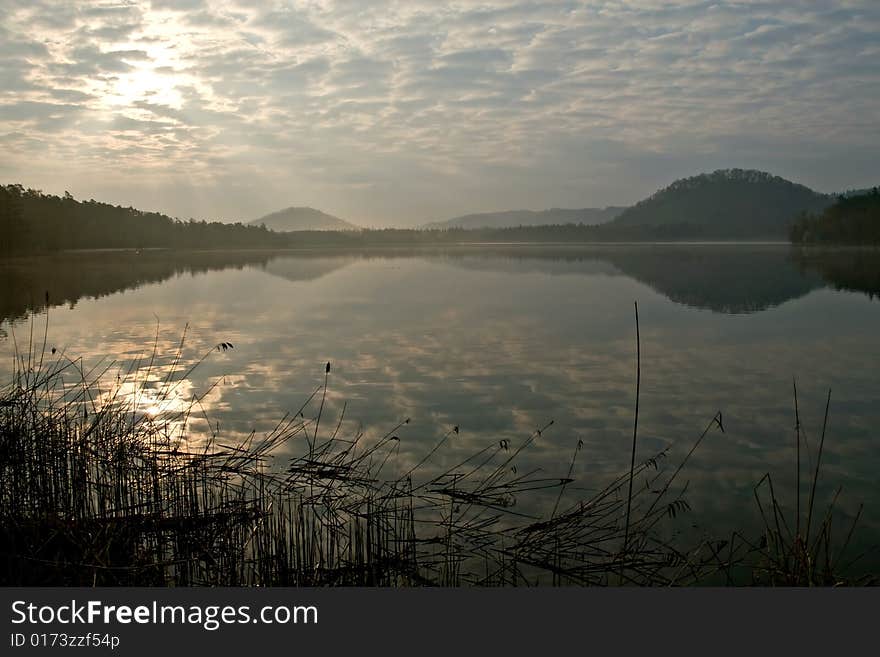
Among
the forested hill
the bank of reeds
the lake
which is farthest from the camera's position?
the forested hill

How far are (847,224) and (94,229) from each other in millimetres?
107872

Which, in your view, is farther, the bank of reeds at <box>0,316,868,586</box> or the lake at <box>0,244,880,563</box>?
the lake at <box>0,244,880,563</box>

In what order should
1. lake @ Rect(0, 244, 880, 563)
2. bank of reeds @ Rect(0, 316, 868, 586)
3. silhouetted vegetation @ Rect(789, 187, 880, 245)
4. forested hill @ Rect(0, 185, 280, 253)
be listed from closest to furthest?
bank of reeds @ Rect(0, 316, 868, 586) → lake @ Rect(0, 244, 880, 563) → forested hill @ Rect(0, 185, 280, 253) → silhouetted vegetation @ Rect(789, 187, 880, 245)

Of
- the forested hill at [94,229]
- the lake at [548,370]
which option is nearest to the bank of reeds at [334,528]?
the lake at [548,370]

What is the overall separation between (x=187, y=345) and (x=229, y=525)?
13.3 metres

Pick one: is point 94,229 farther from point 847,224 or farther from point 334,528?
point 334,528

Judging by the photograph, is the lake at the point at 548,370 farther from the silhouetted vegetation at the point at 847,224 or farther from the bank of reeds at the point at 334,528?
the silhouetted vegetation at the point at 847,224

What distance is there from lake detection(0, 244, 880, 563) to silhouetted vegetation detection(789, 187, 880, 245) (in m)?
73.6

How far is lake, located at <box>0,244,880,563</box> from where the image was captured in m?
9.10

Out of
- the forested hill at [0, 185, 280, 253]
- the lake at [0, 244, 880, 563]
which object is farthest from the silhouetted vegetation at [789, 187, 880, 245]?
the forested hill at [0, 185, 280, 253]

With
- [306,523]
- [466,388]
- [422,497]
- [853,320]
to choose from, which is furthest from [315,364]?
[853,320]

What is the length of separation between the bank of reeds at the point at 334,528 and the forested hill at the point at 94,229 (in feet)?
226

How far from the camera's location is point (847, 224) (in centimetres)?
10019

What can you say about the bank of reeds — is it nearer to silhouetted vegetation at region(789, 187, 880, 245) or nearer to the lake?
the lake
